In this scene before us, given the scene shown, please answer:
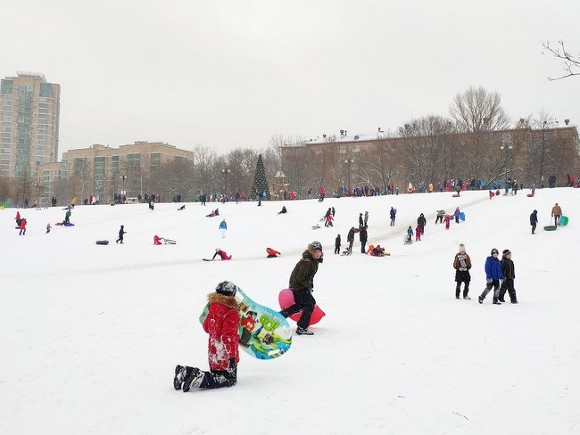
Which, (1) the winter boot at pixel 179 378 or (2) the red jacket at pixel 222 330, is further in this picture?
(2) the red jacket at pixel 222 330

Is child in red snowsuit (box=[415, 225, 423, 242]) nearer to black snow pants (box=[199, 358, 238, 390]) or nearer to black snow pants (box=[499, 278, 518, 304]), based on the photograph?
black snow pants (box=[499, 278, 518, 304])

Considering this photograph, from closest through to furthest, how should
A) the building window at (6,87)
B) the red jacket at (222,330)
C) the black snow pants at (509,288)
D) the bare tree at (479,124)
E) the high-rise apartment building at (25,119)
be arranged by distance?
1. the red jacket at (222,330)
2. the black snow pants at (509,288)
3. the bare tree at (479,124)
4. the building window at (6,87)
5. the high-rise apartment building at (25,119)

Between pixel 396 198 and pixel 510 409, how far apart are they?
40.8m

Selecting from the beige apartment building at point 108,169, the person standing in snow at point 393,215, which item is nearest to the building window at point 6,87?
the beige apartment building at point 108,169

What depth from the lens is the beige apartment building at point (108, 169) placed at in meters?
101

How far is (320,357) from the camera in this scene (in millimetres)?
7691

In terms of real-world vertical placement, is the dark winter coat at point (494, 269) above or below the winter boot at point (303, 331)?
above

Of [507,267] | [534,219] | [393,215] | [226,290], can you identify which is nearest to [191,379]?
[226,290]

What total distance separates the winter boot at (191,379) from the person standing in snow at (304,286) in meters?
3.24

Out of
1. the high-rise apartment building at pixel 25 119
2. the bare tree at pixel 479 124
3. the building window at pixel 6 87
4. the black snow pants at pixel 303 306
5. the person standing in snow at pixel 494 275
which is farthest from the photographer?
the high-rise apartment building at pixel 25 119

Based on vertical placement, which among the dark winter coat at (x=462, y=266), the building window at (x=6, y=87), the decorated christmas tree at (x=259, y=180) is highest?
the building window at (x=6, y=87)

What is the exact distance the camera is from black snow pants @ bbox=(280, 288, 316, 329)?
9.08 metres

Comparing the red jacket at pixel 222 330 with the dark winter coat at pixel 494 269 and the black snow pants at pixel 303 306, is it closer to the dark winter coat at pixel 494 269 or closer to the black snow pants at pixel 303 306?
the black snow pants at pixel 303 306

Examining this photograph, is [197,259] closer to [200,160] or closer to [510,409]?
[510,409]
